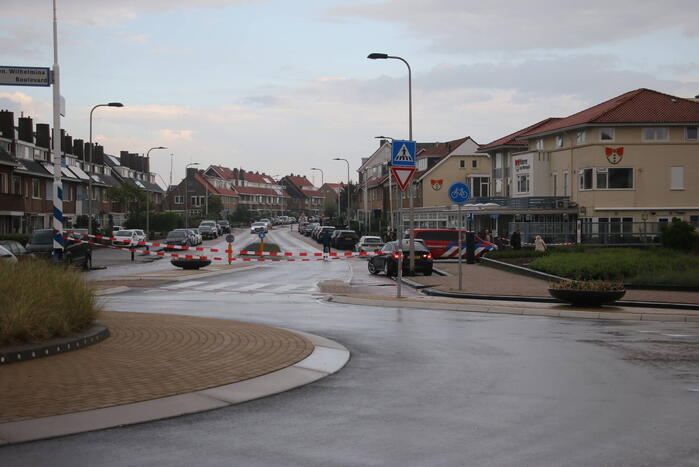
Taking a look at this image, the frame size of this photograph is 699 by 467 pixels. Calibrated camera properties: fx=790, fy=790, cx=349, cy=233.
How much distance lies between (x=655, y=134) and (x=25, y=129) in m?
49.5

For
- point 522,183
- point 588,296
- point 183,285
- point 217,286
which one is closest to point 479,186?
point 522,183

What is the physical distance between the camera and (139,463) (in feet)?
19.0

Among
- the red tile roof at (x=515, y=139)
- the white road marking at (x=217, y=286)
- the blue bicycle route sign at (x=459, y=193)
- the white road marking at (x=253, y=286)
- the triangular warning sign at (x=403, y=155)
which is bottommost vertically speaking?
the white road marking at (x=253, y=286)

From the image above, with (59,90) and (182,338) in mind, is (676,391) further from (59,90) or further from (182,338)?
(59,90)

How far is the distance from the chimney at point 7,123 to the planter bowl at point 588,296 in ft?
178

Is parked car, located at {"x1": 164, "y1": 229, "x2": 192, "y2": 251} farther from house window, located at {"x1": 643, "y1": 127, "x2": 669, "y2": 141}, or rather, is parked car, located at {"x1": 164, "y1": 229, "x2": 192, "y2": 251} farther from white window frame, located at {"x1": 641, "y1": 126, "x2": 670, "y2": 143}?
house window, located at {"x1": 643, "y1": 127, "x2": 669, "y2": 141}

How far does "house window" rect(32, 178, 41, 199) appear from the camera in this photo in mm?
63719

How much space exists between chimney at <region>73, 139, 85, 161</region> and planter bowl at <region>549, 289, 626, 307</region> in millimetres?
76534

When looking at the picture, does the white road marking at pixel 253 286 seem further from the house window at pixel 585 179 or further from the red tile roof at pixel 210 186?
the red tile roof at pixel 210 186

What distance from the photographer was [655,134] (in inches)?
2088

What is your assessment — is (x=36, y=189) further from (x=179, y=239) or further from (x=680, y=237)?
(x=680, y=237)

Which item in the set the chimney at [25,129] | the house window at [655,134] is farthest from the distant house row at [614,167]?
the chimney at [25,129]

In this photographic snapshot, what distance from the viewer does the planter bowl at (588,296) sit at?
17688mm

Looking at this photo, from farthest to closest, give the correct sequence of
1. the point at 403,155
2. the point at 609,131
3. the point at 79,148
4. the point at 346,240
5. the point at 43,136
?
the point at 79,148 < the point at 43,136 < the point at 346,240 < the point at 609,131 < the point at 403,155
